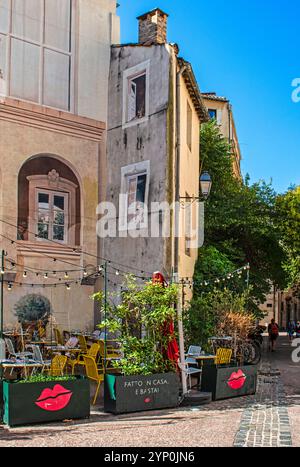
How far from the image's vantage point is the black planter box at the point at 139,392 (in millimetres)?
9430

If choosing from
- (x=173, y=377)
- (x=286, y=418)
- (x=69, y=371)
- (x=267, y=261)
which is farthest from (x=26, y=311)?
(x=267, y=261)

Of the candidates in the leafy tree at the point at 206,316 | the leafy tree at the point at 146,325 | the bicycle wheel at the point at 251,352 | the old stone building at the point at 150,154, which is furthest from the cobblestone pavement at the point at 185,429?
the old stone building at the point at 150,154

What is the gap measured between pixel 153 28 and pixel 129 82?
2.08 m

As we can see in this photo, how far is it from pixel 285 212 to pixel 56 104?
10.5m

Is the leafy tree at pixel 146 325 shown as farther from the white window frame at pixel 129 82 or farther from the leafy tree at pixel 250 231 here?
the leafy tree at pixel 250 231

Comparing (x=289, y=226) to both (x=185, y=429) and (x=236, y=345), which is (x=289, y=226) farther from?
(x=185, y=429)

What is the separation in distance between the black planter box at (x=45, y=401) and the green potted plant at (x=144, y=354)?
0.68 meters

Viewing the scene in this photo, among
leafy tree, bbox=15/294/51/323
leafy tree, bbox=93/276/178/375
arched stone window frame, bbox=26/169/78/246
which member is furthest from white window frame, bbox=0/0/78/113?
leafy tree, bbox=93/276/178/375

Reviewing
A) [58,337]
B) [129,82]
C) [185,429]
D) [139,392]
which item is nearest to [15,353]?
[58,337]

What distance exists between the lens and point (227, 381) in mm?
11086

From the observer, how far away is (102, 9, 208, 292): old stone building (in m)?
16.1

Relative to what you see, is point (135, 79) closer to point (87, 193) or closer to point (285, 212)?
point (87, 193)

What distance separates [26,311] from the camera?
640 inches

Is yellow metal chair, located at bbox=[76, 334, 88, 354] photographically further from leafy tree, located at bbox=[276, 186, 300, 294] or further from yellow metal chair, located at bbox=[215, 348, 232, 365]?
leafy tree, located at bbox=[276, 186, 300, 294]
